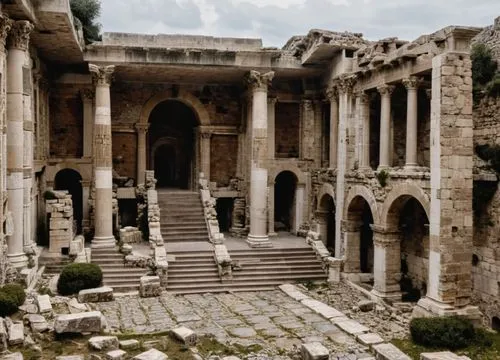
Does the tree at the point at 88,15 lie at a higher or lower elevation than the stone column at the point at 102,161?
higher

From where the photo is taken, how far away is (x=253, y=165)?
80.4 feet

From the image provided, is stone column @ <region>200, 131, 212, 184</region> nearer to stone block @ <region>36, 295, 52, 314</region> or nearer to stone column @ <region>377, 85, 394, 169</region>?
stone column @ <region>377, 85, 394, 169</region>

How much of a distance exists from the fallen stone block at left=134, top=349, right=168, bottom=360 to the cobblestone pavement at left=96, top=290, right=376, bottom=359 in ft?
9.72

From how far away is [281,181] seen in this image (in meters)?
29.6

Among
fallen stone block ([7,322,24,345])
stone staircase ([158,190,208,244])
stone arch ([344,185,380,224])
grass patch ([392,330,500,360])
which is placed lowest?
→ grass patch ([392,330,500,360])

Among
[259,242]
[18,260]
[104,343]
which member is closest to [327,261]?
[259,242]

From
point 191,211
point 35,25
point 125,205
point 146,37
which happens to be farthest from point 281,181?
point 35,25

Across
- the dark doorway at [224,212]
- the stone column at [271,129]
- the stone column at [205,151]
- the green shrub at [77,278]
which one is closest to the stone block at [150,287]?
the green shrub at [77,278]

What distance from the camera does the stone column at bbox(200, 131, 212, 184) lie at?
2838 cm

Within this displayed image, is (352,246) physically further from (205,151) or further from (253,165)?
(205,151)

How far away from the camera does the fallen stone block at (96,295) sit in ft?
59.4

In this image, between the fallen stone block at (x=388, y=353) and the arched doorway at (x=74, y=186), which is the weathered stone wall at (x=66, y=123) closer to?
the arched doorway at (x=74, y=186)

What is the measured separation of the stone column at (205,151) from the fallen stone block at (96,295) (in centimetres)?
1080

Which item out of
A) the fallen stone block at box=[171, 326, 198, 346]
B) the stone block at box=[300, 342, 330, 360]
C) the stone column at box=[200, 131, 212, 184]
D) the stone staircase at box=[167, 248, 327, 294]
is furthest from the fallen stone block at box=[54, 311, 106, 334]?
the stone column at box=[200, 131, 212, 184]
